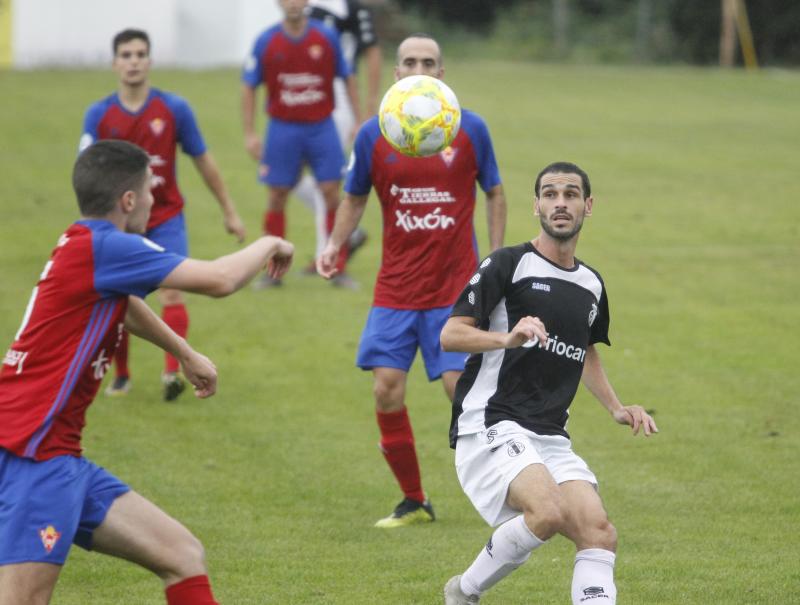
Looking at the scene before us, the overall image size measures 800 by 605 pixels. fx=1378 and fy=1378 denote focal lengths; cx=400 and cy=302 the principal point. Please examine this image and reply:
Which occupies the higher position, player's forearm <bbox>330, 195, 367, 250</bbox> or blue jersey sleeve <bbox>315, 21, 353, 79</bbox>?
blue jersey sleeve <bbox>315, 21, 353, 79</bbox>

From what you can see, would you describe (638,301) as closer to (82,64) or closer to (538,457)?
(538,457)

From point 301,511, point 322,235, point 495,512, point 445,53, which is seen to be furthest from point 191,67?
point 495,512

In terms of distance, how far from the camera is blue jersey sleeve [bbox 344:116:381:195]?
7844mm

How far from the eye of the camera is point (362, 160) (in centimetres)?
788

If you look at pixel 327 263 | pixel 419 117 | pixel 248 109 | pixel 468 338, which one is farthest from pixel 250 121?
pixel 468 338

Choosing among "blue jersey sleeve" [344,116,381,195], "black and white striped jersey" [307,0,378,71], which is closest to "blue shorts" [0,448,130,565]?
"blue jersey sleeve" [344,116,381,195]

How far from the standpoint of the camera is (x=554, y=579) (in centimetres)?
694

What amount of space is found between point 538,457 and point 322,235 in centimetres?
858

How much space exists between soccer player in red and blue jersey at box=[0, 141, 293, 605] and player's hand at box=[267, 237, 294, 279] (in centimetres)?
2

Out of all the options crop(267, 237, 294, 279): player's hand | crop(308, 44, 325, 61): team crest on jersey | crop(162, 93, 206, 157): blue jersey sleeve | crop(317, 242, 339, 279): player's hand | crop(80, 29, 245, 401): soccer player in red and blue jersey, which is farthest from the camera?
crop(308, 44, 325, 61): team crest on jersey

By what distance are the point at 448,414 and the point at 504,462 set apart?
437 centimetres

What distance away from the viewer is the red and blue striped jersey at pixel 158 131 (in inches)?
397

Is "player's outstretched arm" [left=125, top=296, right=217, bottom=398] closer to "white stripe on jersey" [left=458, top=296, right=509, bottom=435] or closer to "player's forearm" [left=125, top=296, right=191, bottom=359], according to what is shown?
"player's forearm" [left=125, top=296, right=191, bottom=359]

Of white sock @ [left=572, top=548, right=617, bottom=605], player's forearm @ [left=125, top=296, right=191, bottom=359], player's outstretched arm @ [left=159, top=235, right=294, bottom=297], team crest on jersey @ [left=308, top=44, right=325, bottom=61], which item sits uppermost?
team crest on jersey @ [left=308, top=44, right=325, bottom=61]
